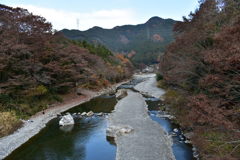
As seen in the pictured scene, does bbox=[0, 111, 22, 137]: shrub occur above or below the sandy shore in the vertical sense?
above

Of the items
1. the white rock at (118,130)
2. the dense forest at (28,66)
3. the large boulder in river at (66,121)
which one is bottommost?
the large boulder in river at (66,121)

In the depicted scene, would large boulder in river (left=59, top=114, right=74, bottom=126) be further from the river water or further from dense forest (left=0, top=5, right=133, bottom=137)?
dense forest (left=0, top=5, right=133, bottom=137)

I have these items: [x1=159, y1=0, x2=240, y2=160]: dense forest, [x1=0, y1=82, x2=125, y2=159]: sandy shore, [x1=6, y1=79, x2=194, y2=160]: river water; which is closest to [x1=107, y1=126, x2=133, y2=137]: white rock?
[x1=6, y1=79, x2=194, y2=160]: river water

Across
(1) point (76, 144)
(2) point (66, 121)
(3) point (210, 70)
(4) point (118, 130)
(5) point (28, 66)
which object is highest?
(3) point (210, 70)

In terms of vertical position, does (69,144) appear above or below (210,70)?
below

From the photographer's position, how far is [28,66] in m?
18.9

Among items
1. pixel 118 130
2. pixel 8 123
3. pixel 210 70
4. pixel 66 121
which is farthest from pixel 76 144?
pixel 210 70

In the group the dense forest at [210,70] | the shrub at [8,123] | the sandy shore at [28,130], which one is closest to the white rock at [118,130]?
the dense forest at [210,70]

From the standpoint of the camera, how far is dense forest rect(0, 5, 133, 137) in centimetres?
1683

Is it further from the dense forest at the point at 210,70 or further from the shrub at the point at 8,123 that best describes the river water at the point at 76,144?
the shrub at the point at 8,123

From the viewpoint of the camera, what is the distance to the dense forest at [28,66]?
16.8 meters

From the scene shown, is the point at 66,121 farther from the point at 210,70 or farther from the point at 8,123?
the point at 210,70

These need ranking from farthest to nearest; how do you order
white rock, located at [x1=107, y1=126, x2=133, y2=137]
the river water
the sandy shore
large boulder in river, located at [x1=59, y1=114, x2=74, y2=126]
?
large boulder in river, located at [x1=59, y1=114, x2=74, y2=126] < white rock, located at [x1=107, y1=126, x2=133, y2=137] < the sandy shore < the river water

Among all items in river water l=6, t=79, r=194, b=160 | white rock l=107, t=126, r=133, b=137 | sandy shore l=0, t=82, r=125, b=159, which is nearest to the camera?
river water l=6, t=79, r=194, b=160
